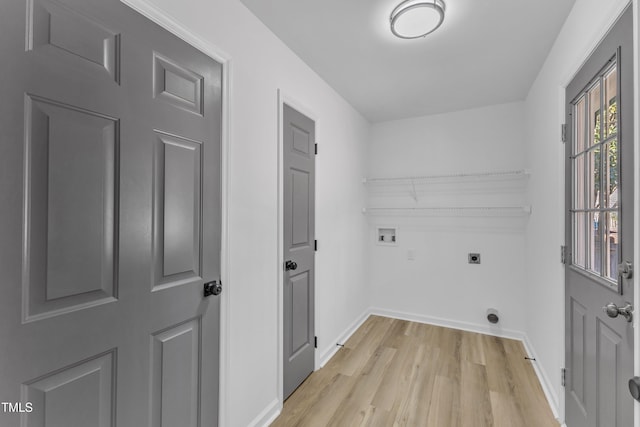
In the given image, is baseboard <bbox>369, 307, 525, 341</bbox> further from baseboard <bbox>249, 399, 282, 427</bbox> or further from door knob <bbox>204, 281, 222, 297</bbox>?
door knob <bbox>204, 281, 222, 297</bbox>

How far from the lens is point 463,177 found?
3.33 m

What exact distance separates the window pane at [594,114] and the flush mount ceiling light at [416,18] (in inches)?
34.4

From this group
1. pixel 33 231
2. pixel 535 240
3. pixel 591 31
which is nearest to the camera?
pixel 33 231

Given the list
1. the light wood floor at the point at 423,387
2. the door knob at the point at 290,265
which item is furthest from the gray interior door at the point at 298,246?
the light wood floor at the point at 423,387

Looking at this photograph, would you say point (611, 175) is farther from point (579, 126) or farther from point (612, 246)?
point (579, 126)

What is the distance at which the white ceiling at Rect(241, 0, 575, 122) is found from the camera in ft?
5.56

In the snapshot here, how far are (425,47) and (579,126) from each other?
1.09m

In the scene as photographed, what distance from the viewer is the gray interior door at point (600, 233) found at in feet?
3.79

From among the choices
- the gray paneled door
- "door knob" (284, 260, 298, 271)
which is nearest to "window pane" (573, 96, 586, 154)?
"door knob" (284, 260, 298, 271)

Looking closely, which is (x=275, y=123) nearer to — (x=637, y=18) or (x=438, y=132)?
(x=637, y=18)

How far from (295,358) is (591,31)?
103 inches

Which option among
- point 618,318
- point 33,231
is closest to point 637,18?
point 618,318

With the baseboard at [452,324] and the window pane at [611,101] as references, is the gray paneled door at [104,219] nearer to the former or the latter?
the window pane at [611,101]

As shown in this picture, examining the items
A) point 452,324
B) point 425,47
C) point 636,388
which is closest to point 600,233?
point 636,388
